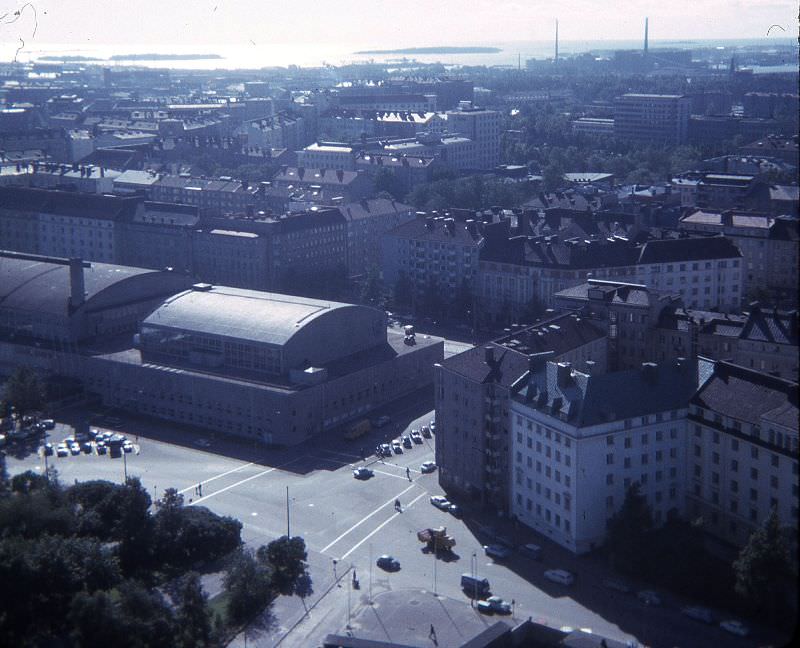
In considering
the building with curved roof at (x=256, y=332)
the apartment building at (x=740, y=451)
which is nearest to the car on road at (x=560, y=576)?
the apartment building at (x=740, y=451)

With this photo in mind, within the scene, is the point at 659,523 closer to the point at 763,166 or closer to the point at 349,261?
the point at 349,261

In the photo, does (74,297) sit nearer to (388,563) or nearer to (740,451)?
(388,563)

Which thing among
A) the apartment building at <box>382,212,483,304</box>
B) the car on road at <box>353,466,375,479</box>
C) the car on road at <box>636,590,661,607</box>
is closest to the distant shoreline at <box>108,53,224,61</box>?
the apartment building at <box>382,212,483,304</box>

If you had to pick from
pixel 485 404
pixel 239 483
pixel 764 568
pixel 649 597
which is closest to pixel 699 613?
pixel 649 597

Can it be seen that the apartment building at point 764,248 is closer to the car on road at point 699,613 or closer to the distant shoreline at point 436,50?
the car on road at point 699,613

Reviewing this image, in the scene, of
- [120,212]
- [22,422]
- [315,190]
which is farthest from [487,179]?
[22,422]

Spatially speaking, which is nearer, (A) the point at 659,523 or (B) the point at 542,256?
(A) the point at 659,523

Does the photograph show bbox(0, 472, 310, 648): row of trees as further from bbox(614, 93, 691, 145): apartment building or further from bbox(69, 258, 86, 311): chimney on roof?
bbox(614, 93, 691, 145): apartment building
